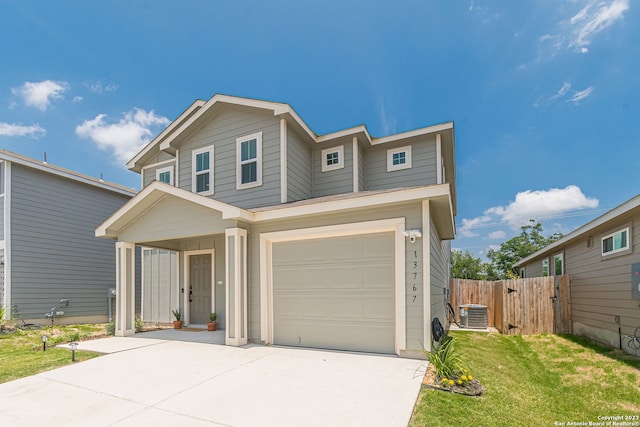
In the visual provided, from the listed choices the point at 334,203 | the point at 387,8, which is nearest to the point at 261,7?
the point at 387,8

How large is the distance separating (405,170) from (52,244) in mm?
12072

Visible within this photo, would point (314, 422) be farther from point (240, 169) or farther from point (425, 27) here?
point (425, 27)

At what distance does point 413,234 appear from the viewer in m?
5.60

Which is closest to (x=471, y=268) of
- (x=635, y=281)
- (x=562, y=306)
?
Answer: (x=562, y=306)

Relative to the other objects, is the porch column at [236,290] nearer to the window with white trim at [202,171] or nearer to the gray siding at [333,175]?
the window with white trim at [202,171]

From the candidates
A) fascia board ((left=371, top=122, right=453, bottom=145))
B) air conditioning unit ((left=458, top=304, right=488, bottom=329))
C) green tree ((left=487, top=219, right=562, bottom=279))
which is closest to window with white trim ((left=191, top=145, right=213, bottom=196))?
fascia board ((left=371, top=122, right=453, bottom=145))

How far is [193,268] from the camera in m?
9.85

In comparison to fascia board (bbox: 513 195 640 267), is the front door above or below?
below

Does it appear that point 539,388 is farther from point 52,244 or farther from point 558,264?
point 52,244

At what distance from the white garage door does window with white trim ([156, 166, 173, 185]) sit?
18.8ft

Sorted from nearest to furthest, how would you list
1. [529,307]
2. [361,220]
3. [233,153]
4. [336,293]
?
[361,220]
[336,293]
[233,153]
[529,307]

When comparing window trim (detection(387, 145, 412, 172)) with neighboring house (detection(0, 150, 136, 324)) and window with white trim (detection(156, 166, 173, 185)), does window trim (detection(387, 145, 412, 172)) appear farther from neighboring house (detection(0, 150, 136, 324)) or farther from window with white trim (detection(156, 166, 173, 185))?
neighboring house (detection(0, 150, 136, 324))

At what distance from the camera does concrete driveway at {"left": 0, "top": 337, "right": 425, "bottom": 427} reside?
343cm

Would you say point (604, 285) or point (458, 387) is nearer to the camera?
point (458, 387)
